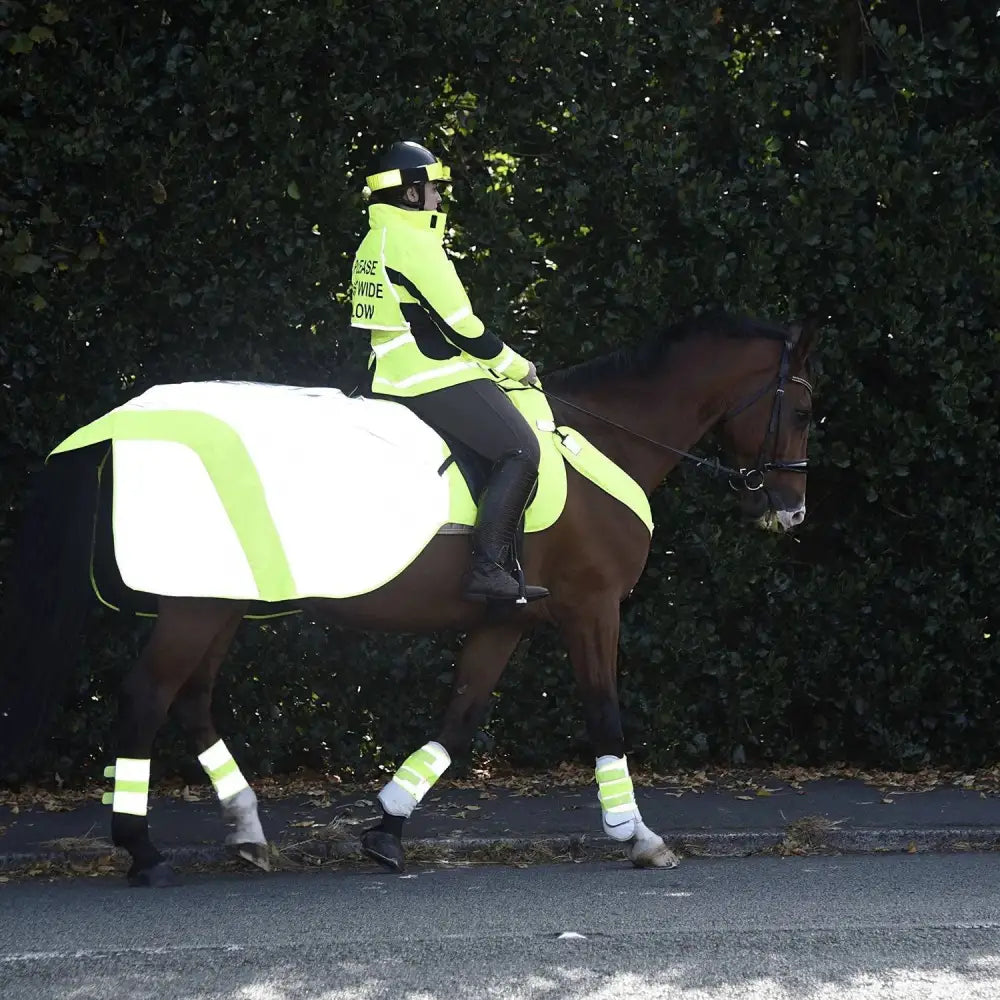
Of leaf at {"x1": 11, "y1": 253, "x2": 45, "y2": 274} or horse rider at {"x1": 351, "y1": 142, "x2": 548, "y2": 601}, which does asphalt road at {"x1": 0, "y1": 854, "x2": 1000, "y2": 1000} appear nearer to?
horse rider at {"x1": 351, "y1": 142, "x2": 548, "y2": 601}

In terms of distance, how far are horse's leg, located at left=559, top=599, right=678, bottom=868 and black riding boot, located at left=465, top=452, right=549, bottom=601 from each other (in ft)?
1.41

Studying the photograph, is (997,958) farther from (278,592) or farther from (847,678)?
(847,678)

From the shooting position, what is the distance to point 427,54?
26.9 feet

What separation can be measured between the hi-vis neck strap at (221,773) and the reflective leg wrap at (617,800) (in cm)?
153

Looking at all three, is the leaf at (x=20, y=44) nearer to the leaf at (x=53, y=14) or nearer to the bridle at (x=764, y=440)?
the leaf at (x=53, y=14)

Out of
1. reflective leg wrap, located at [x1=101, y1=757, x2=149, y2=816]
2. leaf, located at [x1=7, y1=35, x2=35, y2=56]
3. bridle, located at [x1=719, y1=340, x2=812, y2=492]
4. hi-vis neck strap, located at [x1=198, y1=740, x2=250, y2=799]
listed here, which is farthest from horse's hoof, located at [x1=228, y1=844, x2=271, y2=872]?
leaf, located at [x1=7, y1=35, x2=35, y2=56]

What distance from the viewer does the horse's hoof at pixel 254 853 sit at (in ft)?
22.2

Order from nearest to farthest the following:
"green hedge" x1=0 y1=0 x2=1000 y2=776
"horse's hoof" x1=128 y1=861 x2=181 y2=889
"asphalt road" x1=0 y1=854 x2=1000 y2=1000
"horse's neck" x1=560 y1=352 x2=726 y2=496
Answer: "asphalt road" x1=0 y1=854 x2=1000 y2=1000
"horse's hoof" x1=128 y1=861 x2=181 y2=889
"horse's neck" x1=560 y1=352 x2=726 y2=496
"green hedge" x1=0 y1=0 x2=1000 y2=776

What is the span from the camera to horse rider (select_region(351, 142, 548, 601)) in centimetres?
649

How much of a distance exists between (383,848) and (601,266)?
3.45 metres

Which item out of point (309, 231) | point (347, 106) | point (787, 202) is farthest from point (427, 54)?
point (787, 202)

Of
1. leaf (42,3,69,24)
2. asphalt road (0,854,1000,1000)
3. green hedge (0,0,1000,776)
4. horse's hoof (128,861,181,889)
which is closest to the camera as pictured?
asphalt road (0,854,1000,1000)

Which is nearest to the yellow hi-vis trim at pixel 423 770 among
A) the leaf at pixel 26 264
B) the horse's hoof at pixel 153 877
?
the horse's hoof at pixel 153 877

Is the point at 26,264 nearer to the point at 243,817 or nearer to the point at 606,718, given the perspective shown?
the point at 243,817
